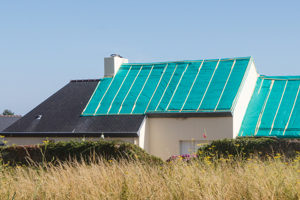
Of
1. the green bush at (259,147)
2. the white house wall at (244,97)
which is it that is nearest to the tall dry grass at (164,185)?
the green bush at (259,147)

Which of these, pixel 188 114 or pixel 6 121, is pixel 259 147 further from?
pixel 6 121

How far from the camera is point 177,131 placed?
2183 centimetres

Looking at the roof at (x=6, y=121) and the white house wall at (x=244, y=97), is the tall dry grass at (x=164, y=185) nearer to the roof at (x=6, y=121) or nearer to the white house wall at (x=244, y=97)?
the white house wall at (x=244, y=97)

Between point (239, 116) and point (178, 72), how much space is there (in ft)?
15.0

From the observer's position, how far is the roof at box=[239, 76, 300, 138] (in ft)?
67.2

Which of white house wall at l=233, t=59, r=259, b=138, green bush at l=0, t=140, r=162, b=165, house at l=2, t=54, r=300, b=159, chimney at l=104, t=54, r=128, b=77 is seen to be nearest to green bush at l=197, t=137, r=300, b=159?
green bush at l=0, t=140, r=162, b=165

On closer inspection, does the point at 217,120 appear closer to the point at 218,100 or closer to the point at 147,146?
the point at 218,100

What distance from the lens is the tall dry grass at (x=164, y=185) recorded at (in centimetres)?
815

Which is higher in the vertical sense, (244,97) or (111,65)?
(111,65)

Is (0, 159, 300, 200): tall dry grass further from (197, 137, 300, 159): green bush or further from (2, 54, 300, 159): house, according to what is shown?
(2, 54, 300, 159): house

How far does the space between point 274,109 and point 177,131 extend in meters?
4.82

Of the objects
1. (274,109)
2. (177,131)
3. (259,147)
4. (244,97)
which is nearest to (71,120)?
(177,131)

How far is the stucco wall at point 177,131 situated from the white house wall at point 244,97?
2.02ft

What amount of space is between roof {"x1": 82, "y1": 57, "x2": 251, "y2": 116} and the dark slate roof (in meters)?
0.57
